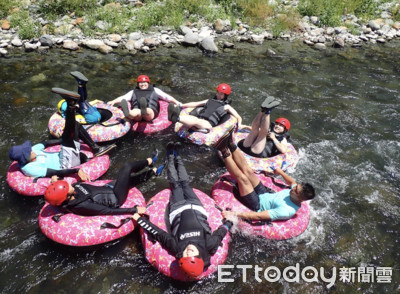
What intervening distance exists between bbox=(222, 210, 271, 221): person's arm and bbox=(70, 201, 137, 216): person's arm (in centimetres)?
190

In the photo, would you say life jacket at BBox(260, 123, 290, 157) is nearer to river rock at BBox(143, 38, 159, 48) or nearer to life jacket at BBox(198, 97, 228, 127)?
life jacket at BBox(198, 97, 228, 127)

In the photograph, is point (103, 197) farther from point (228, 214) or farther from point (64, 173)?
point (228, 214)

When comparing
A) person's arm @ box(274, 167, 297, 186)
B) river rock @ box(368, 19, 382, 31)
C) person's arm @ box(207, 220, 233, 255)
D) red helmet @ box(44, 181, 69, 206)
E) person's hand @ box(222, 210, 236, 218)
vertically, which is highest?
river rock @ box(368, 19, 382, 31)

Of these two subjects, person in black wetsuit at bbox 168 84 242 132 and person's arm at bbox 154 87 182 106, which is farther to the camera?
person's arm at bbox 154 87 182 106

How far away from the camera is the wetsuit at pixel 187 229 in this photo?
4816mm

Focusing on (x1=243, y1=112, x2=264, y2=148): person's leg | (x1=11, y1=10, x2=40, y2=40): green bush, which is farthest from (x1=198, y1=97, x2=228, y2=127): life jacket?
(x1=11, y1=10, x2=40, y2=40): green bush

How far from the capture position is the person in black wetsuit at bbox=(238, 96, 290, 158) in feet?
22.2

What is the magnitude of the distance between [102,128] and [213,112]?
318 centimetres

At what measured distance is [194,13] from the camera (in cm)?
1770

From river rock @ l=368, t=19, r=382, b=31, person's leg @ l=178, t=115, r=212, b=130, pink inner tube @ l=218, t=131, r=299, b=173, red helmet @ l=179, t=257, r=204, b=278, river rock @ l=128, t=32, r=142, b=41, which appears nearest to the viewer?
red helmet @ l=179, t=257, r=204, b=278

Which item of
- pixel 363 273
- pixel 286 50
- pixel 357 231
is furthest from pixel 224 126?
pixel 286 50

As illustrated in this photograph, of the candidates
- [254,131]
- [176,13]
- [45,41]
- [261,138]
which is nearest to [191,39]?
[176,13]

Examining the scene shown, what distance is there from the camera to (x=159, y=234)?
16.5 ft

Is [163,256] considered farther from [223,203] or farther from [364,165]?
[364,165]
